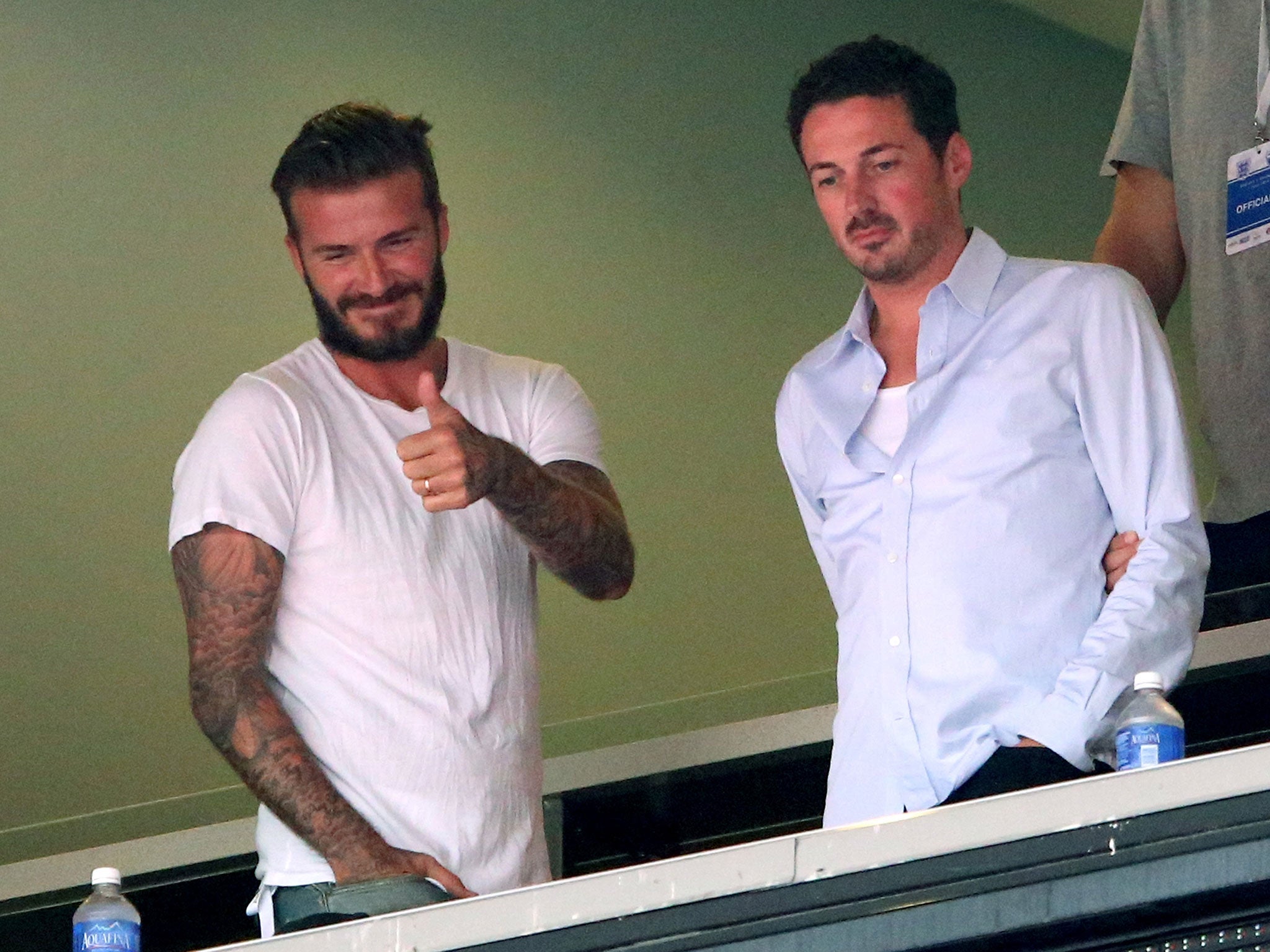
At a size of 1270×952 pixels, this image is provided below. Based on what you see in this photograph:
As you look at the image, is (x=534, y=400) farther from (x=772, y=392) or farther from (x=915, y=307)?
(x=772, y=392)

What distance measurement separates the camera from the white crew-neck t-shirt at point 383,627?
7.44 ft

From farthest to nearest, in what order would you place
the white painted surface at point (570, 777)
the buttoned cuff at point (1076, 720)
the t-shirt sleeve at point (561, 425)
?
the white painted surface at point (570, 777), the t-shirt sleeve at point (561, 425), the buttoned cuff at point (1076, 720)

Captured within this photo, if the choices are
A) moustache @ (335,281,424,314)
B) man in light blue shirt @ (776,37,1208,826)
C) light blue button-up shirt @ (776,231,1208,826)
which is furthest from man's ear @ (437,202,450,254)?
light blue button-up shirt @ (776,231,1208,826)

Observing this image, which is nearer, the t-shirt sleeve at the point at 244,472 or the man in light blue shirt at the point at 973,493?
the man in light blue shirt at the point at 973,493

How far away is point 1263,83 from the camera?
2646 mm

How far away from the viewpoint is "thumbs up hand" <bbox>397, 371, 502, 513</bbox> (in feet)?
7.14

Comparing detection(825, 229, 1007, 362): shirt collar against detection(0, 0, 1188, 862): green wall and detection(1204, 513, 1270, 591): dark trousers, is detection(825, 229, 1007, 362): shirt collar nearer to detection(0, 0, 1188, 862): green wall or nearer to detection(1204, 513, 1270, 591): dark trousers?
detection(1204, 513, 1270, 591): dark trousers

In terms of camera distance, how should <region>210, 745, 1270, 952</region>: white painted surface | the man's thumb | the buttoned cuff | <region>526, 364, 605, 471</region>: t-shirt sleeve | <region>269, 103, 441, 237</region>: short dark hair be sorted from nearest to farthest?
1. <region>210, 745, 1270, 952</region>: white painted surface
2. the buttoned cuff
3. the man's thumb
4. <region>526, 364, 605, 471</region>: t-shirt sleeve
5. <region>269, 103, 441, 237</region>: short dark hair

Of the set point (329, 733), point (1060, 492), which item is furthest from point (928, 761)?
point (329, 733)

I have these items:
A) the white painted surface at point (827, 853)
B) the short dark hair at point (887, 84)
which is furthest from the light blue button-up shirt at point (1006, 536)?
the white painted surface at point (827, 853)

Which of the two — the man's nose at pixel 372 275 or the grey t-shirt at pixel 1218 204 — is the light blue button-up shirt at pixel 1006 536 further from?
the man's nose at pixel 372 275

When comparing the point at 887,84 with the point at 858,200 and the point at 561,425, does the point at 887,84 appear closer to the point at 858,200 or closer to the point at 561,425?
the point at 858,200

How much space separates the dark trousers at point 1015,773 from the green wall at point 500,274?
2437 millimetres

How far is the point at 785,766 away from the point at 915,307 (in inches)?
51.9
